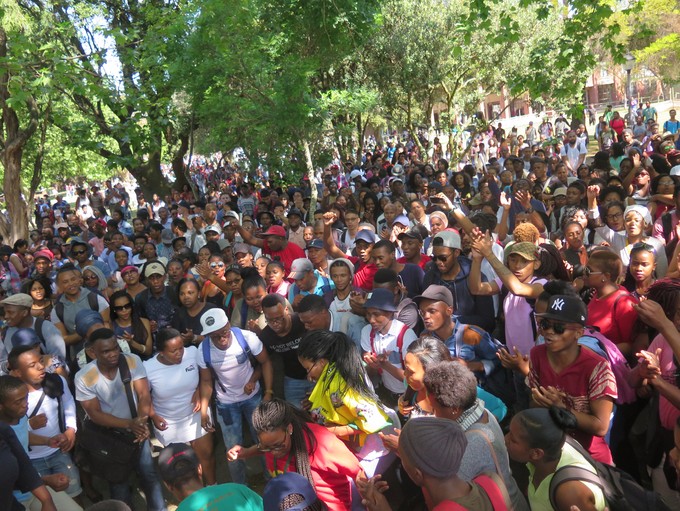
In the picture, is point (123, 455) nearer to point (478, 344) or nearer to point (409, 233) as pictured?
point (478, 344)

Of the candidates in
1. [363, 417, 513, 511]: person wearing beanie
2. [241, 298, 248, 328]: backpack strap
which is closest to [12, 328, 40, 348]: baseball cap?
[241, 298, 248, 328]: backpack strap

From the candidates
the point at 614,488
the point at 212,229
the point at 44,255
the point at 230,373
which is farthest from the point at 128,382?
the point at 212,229

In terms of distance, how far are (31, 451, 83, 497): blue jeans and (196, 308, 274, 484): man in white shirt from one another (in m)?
1.05

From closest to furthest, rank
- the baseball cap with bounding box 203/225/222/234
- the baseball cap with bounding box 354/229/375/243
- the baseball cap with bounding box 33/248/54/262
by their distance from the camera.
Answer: the baseball cap with bounding box 354/229/375/243 → the baseball cap with bounding box 33/248/54/262 → the baseball cap with bounding box 203/225/222/234

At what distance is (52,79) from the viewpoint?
8227 mm

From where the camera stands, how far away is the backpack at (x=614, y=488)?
251 cm

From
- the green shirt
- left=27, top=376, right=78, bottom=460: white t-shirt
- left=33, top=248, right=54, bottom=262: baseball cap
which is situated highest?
left=33, top=248, right=54, bottom=262: baseball cap

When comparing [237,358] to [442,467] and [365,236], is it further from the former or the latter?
[442,467]

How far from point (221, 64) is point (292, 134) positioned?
1.91m

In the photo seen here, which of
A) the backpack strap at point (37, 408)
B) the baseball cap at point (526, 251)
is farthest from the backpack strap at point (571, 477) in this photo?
the backpack strap at point (37, 408)

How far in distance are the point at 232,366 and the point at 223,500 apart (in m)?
2.13

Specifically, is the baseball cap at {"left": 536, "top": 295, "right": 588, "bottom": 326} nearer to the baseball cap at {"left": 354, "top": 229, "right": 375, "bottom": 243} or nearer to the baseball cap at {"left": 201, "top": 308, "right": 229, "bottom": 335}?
the baseball cap at {"left": 201, "top": 308, "right": 229, "bottom": 335}

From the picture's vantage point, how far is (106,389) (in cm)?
445

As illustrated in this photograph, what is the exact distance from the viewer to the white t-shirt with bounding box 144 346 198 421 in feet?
15.1
